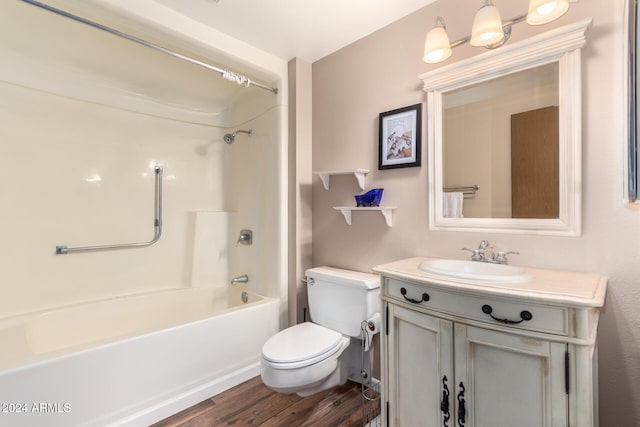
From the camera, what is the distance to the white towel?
4.96 feet

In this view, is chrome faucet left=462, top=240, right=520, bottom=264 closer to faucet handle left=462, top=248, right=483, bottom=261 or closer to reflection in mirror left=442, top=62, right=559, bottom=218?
faucet handle left=462, top=248, right=483, bottom=261

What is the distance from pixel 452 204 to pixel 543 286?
642mm

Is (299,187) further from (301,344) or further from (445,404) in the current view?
(445,404)

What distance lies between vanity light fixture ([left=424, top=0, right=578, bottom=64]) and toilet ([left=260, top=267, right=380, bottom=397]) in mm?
1252

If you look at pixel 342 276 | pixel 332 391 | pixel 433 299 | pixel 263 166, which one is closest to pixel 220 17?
pixel 263 166

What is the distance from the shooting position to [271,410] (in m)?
1.65

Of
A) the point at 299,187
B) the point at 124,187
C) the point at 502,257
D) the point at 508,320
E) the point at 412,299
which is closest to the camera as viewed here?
the point at 508,320

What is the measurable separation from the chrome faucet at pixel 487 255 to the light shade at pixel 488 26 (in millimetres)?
899

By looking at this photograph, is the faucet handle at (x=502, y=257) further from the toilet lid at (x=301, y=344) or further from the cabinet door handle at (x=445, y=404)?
the toilet lid at (x=301, y=344)

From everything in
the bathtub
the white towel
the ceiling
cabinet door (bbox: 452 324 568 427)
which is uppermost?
the ceiling

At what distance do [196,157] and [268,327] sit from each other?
169 centimetres

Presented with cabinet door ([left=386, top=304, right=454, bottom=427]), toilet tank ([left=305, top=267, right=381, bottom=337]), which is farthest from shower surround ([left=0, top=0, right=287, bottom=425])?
cabinet door ([left=386, top=304, right=454, bottom=427])

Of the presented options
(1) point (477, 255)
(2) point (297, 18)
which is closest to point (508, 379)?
(1) point (477, 255)

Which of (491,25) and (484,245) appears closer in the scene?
(491,25)
